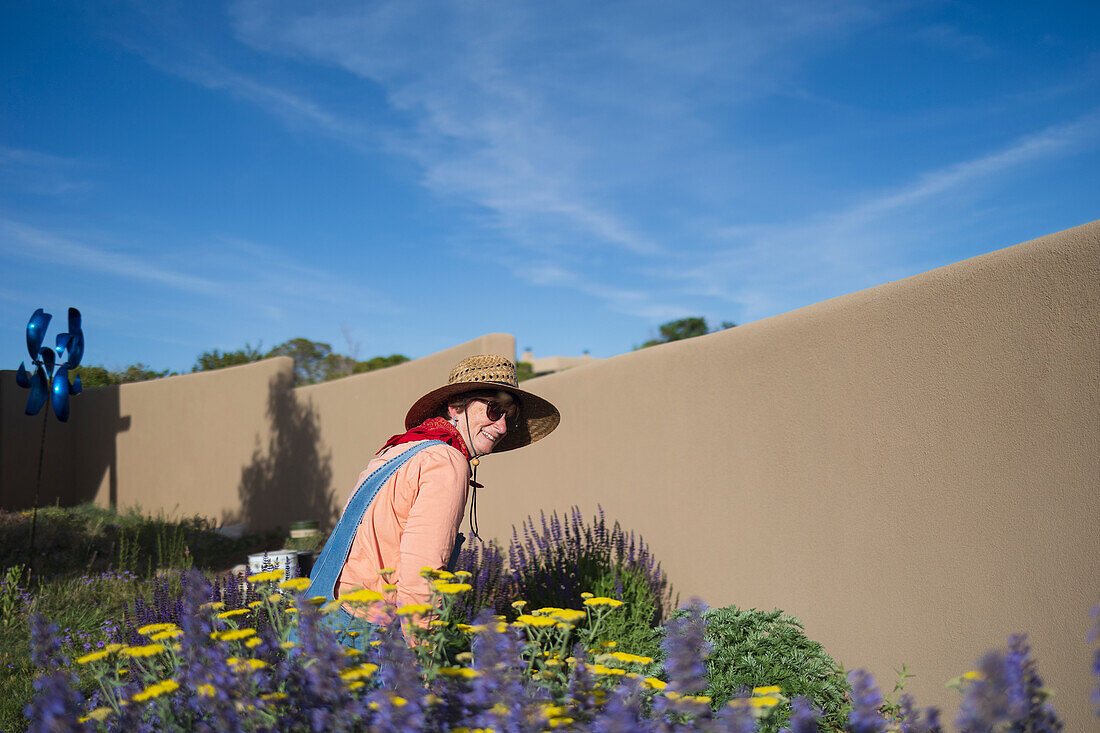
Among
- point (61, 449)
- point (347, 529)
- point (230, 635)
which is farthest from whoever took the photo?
point (61, 449)

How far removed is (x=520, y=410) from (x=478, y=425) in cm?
62

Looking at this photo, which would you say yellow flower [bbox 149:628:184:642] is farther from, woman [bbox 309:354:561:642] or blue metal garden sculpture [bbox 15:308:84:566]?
blue metal garden sculpture [bbox 15:308:84:566]

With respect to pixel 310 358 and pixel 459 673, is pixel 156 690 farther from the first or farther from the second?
pixel 310 358

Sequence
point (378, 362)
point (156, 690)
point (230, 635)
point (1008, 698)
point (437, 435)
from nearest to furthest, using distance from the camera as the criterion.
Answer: point (1008, 698), point (156, 690), point (230, 635), point (437, 435), point (378, 362)

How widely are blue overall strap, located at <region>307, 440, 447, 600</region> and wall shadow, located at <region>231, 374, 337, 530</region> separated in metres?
8.16

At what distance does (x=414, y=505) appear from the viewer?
200 centimetres

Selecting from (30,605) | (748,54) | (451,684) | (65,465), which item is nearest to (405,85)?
(748,54)

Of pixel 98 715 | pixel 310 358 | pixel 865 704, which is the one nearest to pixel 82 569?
pixel 98 715

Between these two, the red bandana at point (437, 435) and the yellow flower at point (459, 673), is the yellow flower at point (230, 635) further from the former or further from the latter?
the red bandana at point (437, 435)

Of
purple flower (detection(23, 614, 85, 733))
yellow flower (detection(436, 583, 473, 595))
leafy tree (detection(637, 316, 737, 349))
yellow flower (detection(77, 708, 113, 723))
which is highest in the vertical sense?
leafy tree (detection(637, 316, 737, 349))

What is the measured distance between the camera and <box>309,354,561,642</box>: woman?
76.1 inches

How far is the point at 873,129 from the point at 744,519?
276 inches

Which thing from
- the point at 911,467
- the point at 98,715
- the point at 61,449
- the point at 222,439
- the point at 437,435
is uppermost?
the point at 61,449

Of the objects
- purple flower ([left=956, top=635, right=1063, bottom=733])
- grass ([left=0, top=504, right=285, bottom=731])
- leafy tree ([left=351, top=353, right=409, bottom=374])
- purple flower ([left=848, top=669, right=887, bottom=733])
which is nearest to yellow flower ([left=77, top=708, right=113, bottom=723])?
grass ([left=0, top=504, right=285, bottom=731])
